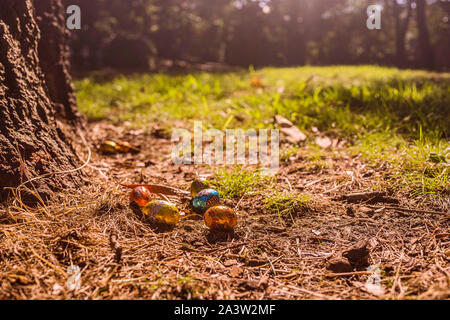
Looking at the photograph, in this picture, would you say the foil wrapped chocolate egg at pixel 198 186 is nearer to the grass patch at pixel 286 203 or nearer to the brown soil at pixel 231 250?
the brown soil at pixel 231 250

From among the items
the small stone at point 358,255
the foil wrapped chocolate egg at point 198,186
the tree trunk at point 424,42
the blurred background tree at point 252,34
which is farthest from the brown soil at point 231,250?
the tree trunk at point 424,42

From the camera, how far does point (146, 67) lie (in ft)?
30.9

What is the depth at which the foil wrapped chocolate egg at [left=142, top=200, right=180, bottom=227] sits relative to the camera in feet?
5.99

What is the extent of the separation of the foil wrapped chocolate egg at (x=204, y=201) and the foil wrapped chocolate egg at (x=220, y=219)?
0.55 ft

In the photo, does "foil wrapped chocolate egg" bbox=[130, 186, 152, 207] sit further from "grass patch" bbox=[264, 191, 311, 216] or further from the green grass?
"grass patch" bbox=[264, 191, 311, 216]

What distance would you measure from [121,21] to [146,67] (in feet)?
5.76

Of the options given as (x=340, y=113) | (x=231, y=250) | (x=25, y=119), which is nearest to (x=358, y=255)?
(x=231, y=250)

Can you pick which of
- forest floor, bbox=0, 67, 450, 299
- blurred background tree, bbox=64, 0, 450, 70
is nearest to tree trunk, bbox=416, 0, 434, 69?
blurred background tree, bbox=64, 0, 450, 70

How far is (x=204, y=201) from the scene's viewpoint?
1.98 meters

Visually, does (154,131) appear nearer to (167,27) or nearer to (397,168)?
(397,168)

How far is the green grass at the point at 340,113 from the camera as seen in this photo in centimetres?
248

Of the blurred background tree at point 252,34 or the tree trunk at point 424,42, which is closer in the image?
the blurred background tree at point 252,34

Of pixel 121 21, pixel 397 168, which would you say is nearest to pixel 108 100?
pixel 397 168

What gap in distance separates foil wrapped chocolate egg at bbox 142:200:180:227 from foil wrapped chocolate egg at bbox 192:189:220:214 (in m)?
0.17
